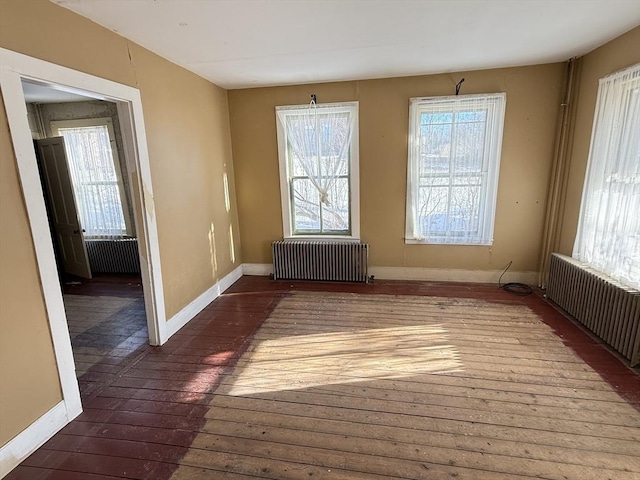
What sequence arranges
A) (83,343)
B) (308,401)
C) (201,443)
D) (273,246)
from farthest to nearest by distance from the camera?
(273,246) → (83,343) → (308,401) → (201,443)

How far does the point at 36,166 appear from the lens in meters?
1.92

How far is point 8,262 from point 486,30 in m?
3.69

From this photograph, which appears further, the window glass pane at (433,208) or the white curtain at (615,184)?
the window glass pane at (433,208)

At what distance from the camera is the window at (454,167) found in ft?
12.7

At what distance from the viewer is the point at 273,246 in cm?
464

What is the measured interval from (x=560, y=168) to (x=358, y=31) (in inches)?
113

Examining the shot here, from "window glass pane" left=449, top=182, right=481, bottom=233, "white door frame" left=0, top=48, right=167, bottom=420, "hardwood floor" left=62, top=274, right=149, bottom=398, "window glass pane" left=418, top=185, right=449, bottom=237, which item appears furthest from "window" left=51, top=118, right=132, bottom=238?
"window glass pane" left=449, top=182, right=481, bottom=233

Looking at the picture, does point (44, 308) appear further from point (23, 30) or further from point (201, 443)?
point (23, 30)

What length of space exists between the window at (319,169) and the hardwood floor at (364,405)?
1568 mm

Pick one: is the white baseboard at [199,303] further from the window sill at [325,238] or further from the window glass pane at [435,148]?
the window glass pane at [435,148]

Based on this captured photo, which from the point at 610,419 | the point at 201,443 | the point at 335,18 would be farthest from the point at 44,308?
the point at 610,419

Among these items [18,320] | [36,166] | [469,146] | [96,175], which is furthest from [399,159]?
[96,175]

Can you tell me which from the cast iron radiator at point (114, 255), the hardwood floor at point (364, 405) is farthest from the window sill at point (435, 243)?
the cast iron radiator at point (114, 255)

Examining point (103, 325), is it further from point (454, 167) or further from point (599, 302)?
point (599, 302)
